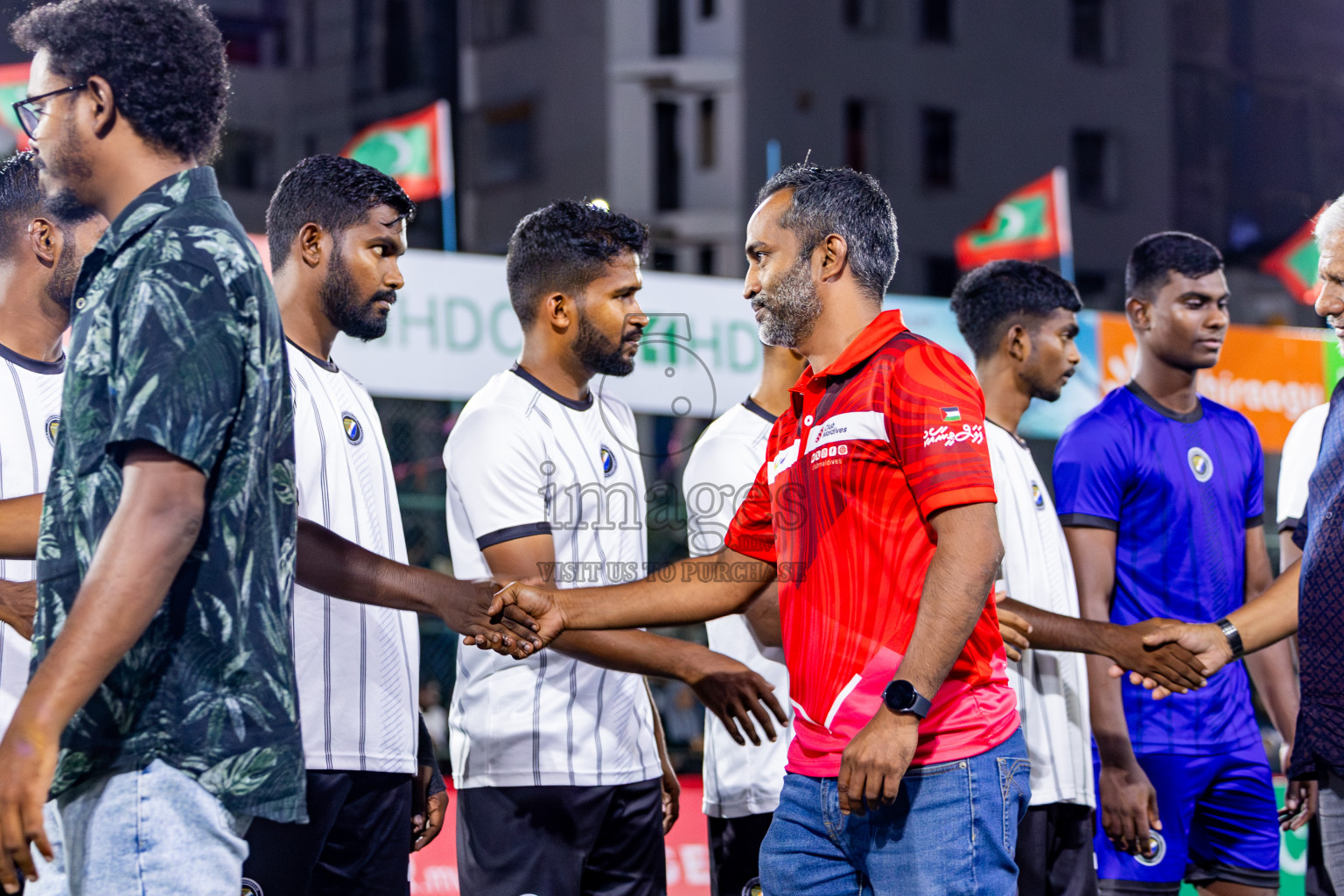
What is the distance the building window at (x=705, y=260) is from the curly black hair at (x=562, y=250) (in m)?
20.4

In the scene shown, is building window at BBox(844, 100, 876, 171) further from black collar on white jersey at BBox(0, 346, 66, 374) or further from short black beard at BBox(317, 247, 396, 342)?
black collar on white jersey at BBox(0, 346, 66, 374)

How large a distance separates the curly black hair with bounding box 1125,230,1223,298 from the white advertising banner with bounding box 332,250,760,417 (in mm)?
2969

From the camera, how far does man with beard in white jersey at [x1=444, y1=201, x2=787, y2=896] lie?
11.3ft

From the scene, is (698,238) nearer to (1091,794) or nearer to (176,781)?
(1091,794)

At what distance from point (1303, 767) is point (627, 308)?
2.04m

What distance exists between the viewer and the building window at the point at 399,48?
2333 centimetres

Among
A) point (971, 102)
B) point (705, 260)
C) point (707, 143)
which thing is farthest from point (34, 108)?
point (971, 102)

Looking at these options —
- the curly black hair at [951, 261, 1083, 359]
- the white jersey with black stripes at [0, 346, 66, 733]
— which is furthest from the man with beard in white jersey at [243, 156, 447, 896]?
the curly black hair at [951, 261, 1083, 359]

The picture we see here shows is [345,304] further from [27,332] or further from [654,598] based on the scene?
[654,598]

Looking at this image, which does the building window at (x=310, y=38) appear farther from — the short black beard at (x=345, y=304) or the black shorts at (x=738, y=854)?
the black shorts at (x=738, y=854)

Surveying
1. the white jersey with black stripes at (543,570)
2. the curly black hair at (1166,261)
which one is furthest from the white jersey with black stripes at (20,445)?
the curly black hair at (1166,261)

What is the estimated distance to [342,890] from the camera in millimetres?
3129

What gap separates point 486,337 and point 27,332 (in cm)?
498

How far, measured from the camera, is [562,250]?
3.97 metres
